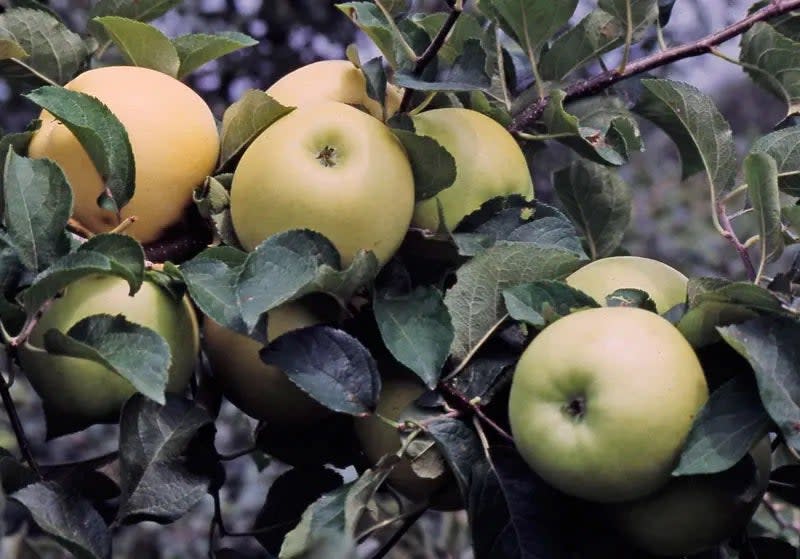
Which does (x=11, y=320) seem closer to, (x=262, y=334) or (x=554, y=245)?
(x=262, y=334)

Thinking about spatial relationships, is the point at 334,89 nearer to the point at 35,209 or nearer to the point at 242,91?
the point at 35,209

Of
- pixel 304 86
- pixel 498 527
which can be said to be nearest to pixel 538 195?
pixel 304 86

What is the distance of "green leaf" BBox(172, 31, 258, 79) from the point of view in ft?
2.57

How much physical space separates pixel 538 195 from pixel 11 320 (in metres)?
1.69

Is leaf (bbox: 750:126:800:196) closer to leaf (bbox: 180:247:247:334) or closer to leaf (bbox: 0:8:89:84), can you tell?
leaf (bbox: 180:247:247:334)

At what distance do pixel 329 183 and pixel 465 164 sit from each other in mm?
126

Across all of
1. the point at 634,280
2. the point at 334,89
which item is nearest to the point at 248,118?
the point at 334,89

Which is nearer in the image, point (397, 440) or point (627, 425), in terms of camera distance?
point (627, 425)

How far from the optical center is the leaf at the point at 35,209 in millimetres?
671

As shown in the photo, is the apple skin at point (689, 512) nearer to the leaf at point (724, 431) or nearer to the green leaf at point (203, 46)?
the leaf at point (724, 431)

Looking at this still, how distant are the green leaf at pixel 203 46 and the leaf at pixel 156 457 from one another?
0.93 feet

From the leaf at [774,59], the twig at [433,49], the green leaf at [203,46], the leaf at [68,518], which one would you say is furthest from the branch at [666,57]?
the leaf at [68,518]

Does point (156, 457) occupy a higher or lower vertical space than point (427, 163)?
lower

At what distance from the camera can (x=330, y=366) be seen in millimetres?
673
